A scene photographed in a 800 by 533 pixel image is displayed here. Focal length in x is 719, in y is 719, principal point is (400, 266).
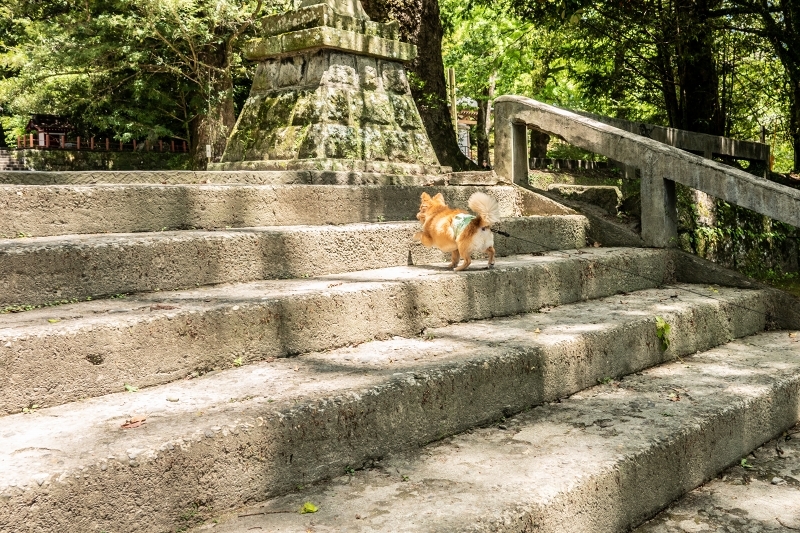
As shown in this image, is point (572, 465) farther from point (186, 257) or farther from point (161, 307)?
point (186, 257)

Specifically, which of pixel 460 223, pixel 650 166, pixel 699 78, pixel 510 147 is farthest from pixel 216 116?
pixel 460 223

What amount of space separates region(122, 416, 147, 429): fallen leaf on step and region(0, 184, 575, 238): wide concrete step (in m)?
1.68

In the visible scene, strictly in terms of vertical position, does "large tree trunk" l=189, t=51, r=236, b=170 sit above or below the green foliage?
below

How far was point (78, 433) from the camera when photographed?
7.26ft

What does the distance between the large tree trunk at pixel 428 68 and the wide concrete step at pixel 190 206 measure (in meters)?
3.25

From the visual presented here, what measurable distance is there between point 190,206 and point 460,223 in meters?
1.61

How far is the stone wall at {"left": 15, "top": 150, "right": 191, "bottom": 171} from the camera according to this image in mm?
25031

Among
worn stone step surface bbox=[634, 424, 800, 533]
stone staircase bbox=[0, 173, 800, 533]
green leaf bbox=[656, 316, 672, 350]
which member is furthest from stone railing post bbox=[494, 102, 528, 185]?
worn stone step surface bbox=[634, 424, 800, 533]

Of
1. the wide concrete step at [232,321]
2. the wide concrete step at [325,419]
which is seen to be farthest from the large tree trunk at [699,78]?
the wide concrete step at [325,419]

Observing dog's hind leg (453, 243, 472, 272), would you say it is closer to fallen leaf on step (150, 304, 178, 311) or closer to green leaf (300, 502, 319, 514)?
fallen leaf on step (150, 304, 178, 311)

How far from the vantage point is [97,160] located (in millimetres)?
26219

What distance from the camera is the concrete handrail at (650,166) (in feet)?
16.1

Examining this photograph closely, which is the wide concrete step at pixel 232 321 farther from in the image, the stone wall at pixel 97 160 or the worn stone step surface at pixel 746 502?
the stone wall at pixel 97 160

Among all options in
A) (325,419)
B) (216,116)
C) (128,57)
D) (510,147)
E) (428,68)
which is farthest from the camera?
(216,116)
